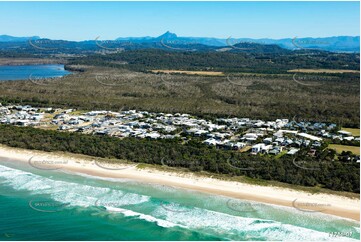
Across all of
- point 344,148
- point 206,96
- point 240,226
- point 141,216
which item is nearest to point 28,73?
point 206,96

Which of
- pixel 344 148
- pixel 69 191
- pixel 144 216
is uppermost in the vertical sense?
pixel 344 148

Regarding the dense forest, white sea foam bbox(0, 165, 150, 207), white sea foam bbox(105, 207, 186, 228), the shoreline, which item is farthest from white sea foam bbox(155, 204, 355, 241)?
the dense forest

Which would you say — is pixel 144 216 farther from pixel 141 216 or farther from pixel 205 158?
pixel 205 158

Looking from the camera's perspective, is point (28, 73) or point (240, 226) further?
point (28, 73)

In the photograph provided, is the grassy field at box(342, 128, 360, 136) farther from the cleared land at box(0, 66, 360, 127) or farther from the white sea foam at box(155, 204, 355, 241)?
the white sea foam at box(155, 204, 355, 241)

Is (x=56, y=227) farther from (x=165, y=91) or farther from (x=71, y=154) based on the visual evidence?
(x=165, y=91)

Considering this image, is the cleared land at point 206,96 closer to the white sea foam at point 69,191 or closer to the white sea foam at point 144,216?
the white sea foam at point 69,191

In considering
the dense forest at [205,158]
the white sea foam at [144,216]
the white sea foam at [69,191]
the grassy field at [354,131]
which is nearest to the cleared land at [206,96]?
the grassy field at [354,131]

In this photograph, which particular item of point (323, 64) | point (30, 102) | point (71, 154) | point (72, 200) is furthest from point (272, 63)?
point (72, 200)
